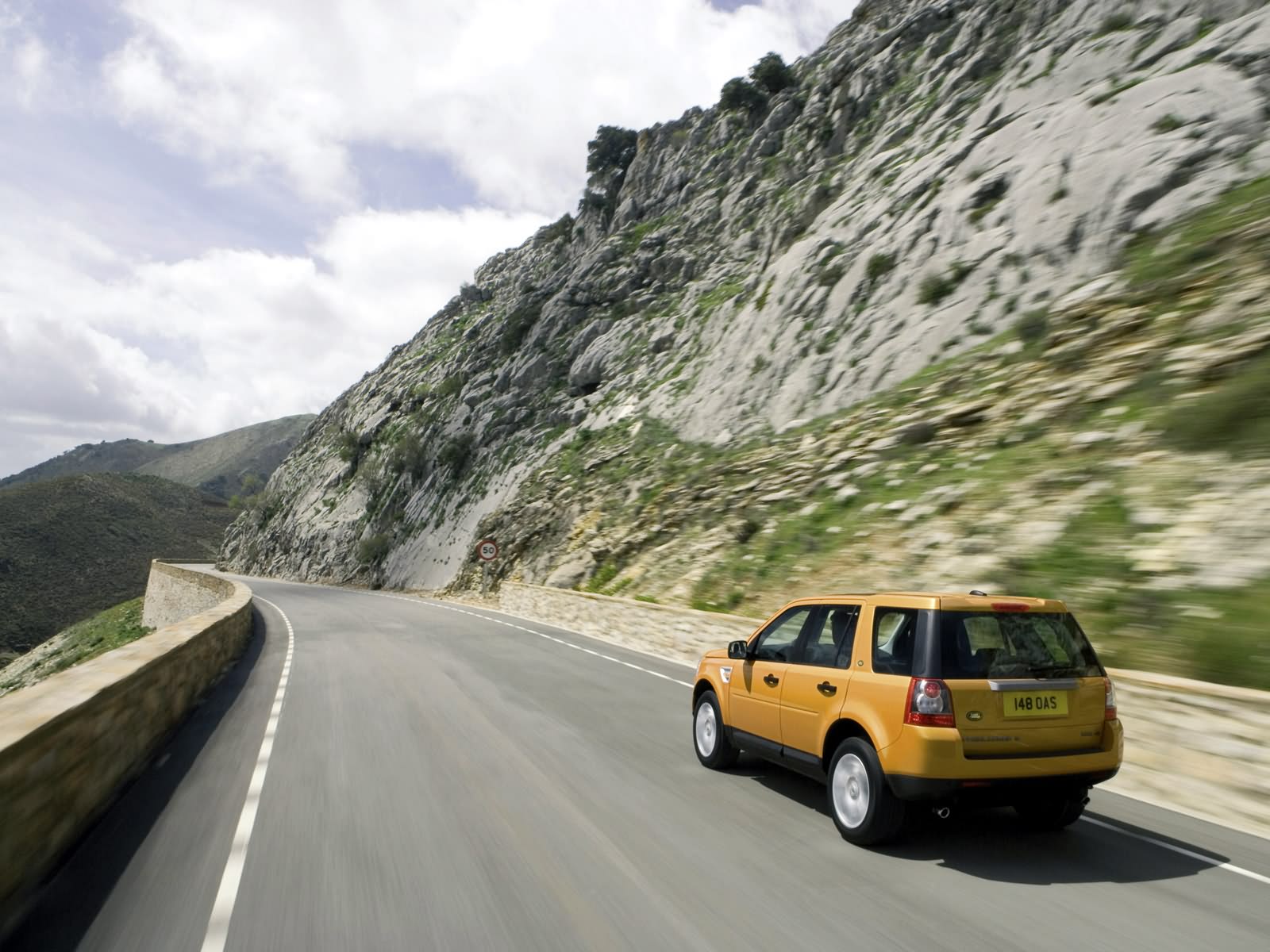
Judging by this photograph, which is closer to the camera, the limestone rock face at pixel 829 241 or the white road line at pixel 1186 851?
the white road line at pixel 1186 851

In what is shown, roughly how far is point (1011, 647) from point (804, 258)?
2926 centimetres

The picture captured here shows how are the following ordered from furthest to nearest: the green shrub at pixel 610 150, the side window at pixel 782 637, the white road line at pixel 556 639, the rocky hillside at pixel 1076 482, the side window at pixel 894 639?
the green shrub at pixel 610 150 < the white road line at pixel 556 639 < the rocky hillside at pixel 1076 482 < the side window at pixel 782 637 < the side window at pixel 894 639

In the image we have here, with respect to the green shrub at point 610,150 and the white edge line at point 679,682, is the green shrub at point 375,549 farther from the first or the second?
the green shrub at point 610,150

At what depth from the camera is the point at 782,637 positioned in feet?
22.6

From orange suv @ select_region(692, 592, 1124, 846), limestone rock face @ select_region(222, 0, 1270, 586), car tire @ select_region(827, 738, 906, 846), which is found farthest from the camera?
limestone rock face @ select_region(222, 0, 1270, 586)

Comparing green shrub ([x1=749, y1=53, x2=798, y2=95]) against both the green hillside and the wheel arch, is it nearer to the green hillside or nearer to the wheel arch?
the green hillside

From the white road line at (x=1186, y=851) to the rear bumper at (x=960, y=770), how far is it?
81cm

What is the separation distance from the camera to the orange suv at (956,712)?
16.2ft

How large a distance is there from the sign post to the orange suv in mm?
29473

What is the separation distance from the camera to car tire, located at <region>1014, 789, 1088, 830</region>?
554 cm

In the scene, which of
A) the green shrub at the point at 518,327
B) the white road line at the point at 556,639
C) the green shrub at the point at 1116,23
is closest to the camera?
the white road line at the point at 556,639

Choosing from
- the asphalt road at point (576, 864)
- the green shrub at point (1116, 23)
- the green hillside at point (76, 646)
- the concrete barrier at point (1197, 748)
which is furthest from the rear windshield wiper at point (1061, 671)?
the green hillside at point (76, 646)

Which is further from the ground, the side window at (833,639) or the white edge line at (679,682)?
the side window at (833,639)

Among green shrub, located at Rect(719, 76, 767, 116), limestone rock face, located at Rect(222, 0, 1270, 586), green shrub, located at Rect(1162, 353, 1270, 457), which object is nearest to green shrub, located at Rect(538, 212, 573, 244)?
limestone rock face, located at Rect(222, 0, 1270, 586)
